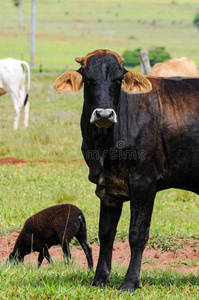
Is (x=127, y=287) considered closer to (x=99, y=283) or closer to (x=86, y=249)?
(x=99, y=283)

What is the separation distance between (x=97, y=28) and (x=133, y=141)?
9376 cm

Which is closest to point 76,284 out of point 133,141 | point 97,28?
point 133,141

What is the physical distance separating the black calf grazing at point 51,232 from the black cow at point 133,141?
4.06ft

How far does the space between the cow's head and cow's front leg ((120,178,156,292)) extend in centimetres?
68

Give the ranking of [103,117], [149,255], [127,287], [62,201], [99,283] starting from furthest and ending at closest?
[62,201] → [149,255] → [99,283] → [127,287] → [103,117]

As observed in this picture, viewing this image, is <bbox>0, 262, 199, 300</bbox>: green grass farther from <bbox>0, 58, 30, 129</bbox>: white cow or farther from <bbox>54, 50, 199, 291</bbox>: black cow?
<bbox>0, 58, 30, 129</bbox>: white cow

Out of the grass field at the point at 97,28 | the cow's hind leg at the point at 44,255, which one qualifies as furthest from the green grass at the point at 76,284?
the grass field at the point at 97,28

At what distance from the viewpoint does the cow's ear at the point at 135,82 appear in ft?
16.2

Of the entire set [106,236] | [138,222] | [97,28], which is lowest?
[106,236]

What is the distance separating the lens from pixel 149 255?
22.7ft

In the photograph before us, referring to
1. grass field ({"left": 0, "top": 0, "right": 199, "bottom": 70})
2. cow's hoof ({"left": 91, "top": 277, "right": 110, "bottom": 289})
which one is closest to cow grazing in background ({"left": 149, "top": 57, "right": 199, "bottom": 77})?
cow's hoof ({"left": 91, "top": 277, "right": 110, "bottom": 289})

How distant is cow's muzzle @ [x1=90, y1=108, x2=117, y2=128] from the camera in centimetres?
450

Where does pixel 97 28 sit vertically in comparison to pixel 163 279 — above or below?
above

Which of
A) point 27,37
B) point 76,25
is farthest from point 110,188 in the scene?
point 76,25
